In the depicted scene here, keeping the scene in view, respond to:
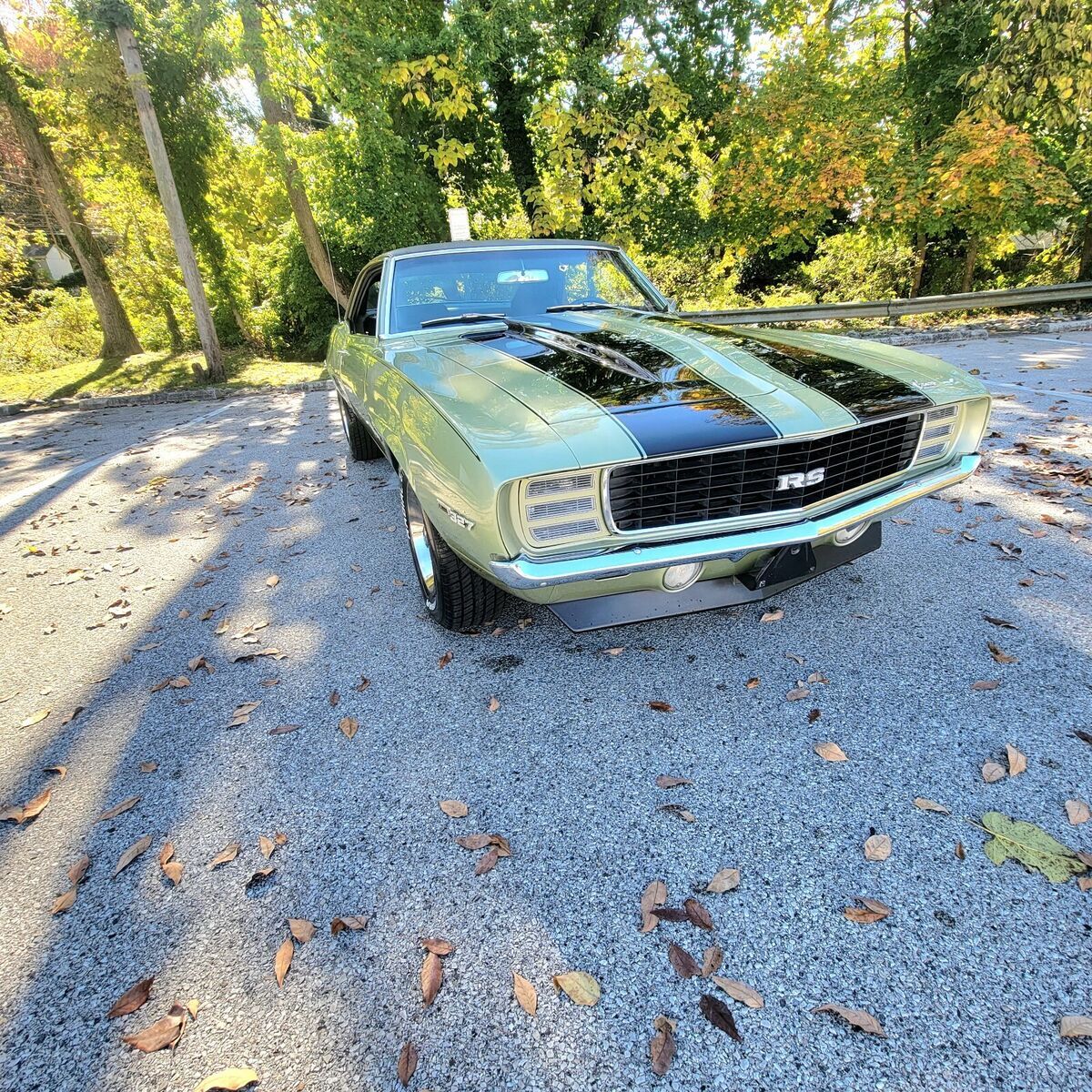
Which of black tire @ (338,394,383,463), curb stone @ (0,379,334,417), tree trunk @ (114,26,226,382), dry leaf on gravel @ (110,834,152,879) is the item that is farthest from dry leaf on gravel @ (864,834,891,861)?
tree trunk @ (114,26,226,382)

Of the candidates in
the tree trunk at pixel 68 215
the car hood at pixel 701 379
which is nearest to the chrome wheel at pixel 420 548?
the car hood at pixel 701 379

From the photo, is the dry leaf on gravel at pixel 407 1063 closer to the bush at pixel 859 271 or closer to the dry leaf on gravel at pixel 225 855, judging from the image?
the dry leaf on gravel at pixel 225 855

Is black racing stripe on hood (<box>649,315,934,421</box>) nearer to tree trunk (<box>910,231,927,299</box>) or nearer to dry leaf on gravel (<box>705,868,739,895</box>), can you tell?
dry leaf on gravel (<box>705,868,739,895</box>)

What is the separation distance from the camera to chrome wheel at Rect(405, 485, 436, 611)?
2623 millimetres

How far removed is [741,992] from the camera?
1268 mm

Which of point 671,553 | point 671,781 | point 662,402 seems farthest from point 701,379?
point 671,781

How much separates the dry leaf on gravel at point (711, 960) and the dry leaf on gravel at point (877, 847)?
1.57 ft

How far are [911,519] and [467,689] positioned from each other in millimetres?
2729

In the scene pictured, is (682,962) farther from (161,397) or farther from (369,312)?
(161,397)

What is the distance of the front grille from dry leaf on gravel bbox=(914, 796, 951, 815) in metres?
0.91

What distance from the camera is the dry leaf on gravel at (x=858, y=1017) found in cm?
119

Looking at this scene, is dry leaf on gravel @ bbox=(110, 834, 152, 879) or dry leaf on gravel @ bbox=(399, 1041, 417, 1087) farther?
dry leaf on gravel @ bbox=(110, 834, 152, 879)

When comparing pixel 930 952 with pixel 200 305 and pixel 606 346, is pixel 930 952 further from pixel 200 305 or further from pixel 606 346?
pixel 200 305

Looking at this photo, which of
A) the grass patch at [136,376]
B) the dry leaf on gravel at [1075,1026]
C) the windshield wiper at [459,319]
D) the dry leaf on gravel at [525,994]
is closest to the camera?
the dry leaf on gravel at [1075,1026]
